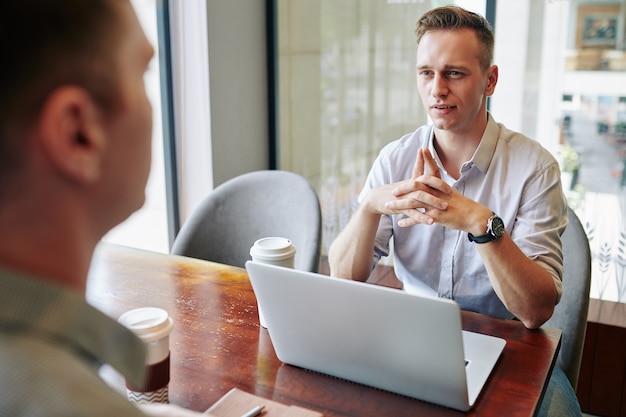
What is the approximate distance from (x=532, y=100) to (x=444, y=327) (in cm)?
191

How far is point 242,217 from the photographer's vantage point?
216 centimetres

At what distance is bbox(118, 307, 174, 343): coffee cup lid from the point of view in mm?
1011

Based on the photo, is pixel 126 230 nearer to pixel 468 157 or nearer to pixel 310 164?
pixel 310 164

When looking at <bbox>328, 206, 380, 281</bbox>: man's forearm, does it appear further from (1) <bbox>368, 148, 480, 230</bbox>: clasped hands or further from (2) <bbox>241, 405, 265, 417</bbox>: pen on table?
(2) <bbox>241, 405, 265, 417</bbox>: pen on table

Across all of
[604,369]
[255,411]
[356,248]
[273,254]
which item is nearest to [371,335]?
[255,411]

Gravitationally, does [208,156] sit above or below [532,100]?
below

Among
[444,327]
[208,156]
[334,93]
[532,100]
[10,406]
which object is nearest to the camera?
[10,406]

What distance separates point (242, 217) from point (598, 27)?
5.12 feet

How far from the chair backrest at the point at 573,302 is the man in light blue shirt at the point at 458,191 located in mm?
57

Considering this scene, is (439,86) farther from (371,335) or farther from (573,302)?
(371,335)

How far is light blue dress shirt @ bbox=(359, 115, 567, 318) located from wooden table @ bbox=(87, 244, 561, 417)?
27cm

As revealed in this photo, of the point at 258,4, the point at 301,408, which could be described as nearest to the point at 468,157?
the point at 301,408

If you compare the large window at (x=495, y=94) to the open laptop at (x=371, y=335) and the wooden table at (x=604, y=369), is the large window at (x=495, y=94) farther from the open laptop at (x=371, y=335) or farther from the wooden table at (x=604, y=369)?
the open laptop at (x=371, y=335)

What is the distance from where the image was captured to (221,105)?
3029 mm
